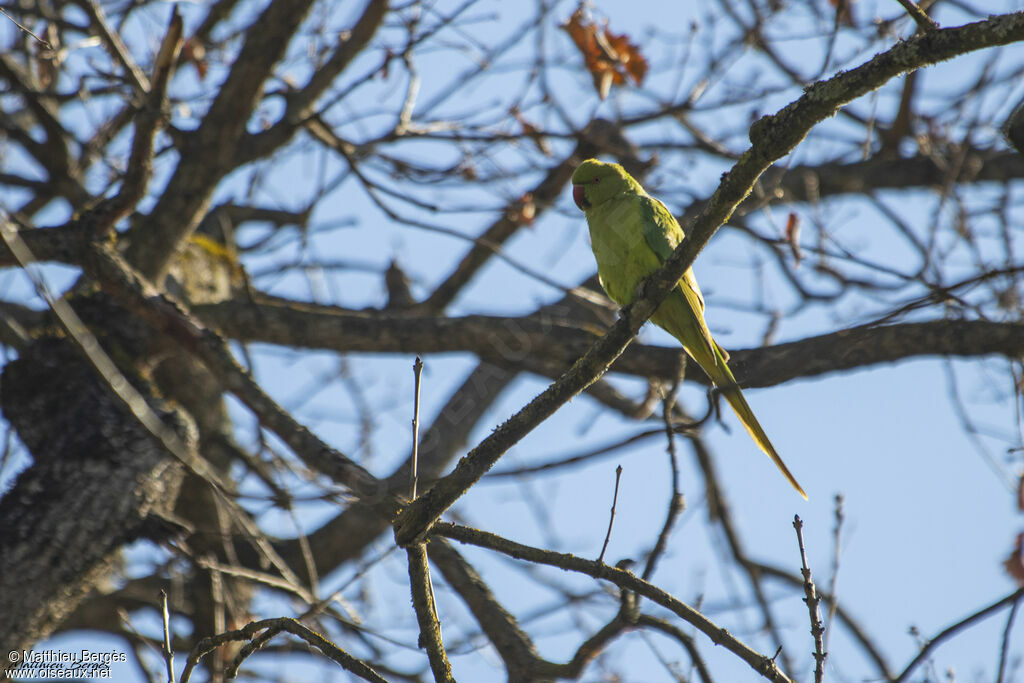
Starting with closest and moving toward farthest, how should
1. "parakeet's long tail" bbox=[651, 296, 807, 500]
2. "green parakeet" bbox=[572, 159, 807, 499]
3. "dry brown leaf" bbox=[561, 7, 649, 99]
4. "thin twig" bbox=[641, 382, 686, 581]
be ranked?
1. "thin twig" bbox=[641, 382, 686, 581]
2. "parakeet's long tail" bbox=[651, 296, 807, 500]
3. "green parakeet" bbox=[572, 159, 807, 499]
4. "dry brown leaf" bbox=[561, 7, 649, 99]

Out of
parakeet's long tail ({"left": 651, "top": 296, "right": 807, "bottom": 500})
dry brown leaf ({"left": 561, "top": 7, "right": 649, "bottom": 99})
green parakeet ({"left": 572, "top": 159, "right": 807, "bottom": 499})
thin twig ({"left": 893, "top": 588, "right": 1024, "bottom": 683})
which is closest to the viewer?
thin twig ({"left": 893, "top": 588, "right": 1024, "bottom": 683})

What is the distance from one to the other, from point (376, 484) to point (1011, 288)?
3355mm

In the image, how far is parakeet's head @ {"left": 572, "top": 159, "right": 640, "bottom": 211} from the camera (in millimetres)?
3746

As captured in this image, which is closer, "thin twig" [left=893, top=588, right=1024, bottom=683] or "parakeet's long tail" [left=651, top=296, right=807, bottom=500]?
"thin twig" [left=893, top=588, right=1024, bottom=683]

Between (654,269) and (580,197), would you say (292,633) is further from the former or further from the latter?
(580,197)

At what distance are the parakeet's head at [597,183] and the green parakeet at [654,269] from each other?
168mm

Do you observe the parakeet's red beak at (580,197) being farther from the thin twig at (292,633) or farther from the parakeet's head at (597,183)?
the thin twig at (292,633)

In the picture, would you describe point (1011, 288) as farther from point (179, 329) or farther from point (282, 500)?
point (179, 329)

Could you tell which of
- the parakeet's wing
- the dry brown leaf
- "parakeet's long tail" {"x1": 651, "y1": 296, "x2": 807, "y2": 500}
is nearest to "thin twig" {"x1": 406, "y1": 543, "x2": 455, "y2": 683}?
"parakeet's long tail" {"x1": 651, "y1": 296, "x2": 807, "y2": 500}

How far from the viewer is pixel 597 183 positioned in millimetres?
3805

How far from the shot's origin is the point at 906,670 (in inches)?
71.6

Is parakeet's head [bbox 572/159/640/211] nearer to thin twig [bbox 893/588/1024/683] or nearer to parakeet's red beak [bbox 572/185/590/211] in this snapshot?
parakeet's red beak [bbox 572/185/590/211]

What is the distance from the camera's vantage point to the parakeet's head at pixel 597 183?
3.75 m

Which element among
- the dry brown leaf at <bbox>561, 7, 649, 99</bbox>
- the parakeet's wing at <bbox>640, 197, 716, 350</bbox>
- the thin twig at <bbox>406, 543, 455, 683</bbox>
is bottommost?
the thin twig at <bbox>406, 543, 455, 683</bbox>
